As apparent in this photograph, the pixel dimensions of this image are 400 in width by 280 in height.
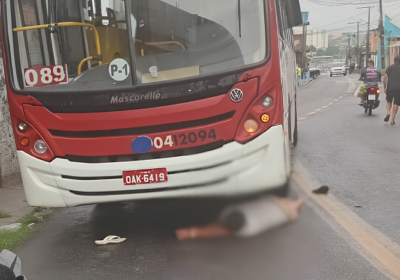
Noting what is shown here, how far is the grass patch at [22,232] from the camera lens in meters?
5.36

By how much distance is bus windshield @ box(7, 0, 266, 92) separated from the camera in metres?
4.70

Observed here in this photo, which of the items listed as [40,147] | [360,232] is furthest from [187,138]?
[360,232]

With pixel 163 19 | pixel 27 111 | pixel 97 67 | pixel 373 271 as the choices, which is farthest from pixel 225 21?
pixel 373 271

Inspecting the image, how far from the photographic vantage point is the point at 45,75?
16.2 ft

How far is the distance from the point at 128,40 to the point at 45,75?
92cm

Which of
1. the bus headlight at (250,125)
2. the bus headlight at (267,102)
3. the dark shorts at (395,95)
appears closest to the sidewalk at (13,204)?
the bus headlight at (250,125)

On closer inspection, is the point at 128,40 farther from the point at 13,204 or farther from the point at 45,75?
the point at 13,204

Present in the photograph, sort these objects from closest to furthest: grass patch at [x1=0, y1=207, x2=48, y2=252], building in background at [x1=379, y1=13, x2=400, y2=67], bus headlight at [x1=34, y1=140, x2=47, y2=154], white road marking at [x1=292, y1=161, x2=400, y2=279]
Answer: white road marking at [x1=292, y1=161, x2=400, y2=279] < bus headlight at [x1=34, y1=140, x2=47, y2=154] < grass patch at [x1=0, y1=207, x2=48, y2=252] < building in background at [x1=379, y1=13, x2=400, y2=67]

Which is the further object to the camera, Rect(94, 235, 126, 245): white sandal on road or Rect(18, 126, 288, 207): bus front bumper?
Rect(94, 235, 126, 245): white sandal on road

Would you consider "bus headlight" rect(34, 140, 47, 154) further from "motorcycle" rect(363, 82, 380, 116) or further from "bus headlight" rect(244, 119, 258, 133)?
"motorcycle" rect(363, 82, 380, 116)

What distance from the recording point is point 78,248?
16.5ft

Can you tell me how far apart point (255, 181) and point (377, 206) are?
1.86 metres

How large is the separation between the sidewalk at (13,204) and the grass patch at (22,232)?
0.18 meters

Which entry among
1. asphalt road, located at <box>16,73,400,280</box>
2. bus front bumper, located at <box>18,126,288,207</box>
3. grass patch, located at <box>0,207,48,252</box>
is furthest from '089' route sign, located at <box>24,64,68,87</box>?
grass patch, located at <box>0,207,48,252</box>
